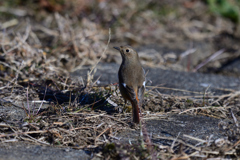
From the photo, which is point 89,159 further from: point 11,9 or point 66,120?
point 11,9

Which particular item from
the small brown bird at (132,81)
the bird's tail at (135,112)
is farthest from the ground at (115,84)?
the small brown bird at (132,81)

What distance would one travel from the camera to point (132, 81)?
3.80m

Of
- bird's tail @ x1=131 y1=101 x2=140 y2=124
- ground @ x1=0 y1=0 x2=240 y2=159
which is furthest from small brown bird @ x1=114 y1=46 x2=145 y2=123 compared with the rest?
ground @ x1=0 y1=0 x2=240 y2=159

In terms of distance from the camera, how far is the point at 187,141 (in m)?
3.13

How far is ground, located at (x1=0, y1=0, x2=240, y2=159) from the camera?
3000 millimetres

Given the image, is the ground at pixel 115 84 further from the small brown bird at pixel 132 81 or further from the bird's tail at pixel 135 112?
the small brown bird at pixel 132 81

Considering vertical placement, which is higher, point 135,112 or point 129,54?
point 129,54

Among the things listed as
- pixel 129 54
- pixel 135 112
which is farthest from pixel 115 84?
pixel 135 112

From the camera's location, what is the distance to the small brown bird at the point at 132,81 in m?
3.57

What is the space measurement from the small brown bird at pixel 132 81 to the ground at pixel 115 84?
201 millimetres

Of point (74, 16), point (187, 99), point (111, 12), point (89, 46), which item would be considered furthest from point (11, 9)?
point (187, 99)

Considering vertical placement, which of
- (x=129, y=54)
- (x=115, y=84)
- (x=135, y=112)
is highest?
(x=129, y=54)

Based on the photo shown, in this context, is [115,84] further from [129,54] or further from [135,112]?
[135,112]

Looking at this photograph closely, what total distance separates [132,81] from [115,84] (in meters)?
0.47
